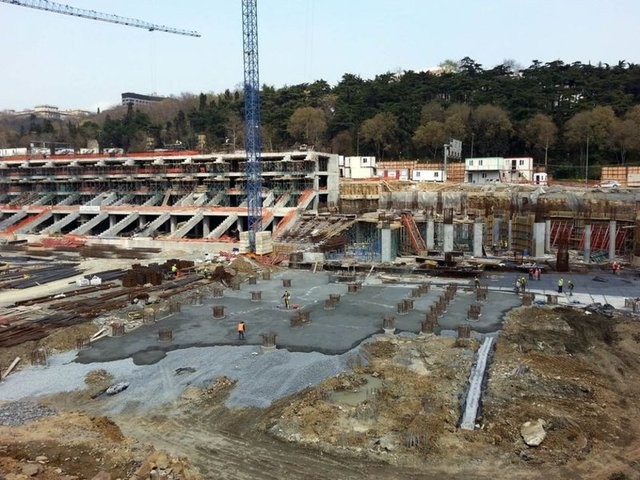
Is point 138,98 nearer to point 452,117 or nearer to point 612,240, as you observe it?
point 452,117

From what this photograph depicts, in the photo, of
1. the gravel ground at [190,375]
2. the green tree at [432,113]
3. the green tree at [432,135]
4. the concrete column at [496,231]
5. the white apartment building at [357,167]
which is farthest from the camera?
the green tree at [432,113]

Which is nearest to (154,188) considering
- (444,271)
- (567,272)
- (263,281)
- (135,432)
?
(263,281)

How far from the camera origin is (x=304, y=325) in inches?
817

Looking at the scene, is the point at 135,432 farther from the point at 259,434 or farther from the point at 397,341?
the point at 397,341

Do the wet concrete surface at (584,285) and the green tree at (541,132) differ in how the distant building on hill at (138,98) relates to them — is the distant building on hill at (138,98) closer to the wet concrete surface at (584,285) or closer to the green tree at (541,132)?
the green tree at (541,132)

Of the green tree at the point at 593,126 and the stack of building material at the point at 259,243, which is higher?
the green tree at the point at 593,126

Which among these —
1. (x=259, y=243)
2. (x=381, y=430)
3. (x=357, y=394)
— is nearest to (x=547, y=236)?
(x=259, y=243)

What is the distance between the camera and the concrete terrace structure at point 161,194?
163 feet

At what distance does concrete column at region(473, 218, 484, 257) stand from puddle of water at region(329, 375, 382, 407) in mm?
22727

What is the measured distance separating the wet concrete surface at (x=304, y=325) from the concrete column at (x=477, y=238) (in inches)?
302

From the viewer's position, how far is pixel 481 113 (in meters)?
61.5

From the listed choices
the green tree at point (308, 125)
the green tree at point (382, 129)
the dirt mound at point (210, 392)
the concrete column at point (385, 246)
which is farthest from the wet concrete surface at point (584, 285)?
the green tree at point (308, 125)

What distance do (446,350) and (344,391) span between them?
482cm

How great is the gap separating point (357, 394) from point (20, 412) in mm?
9150
